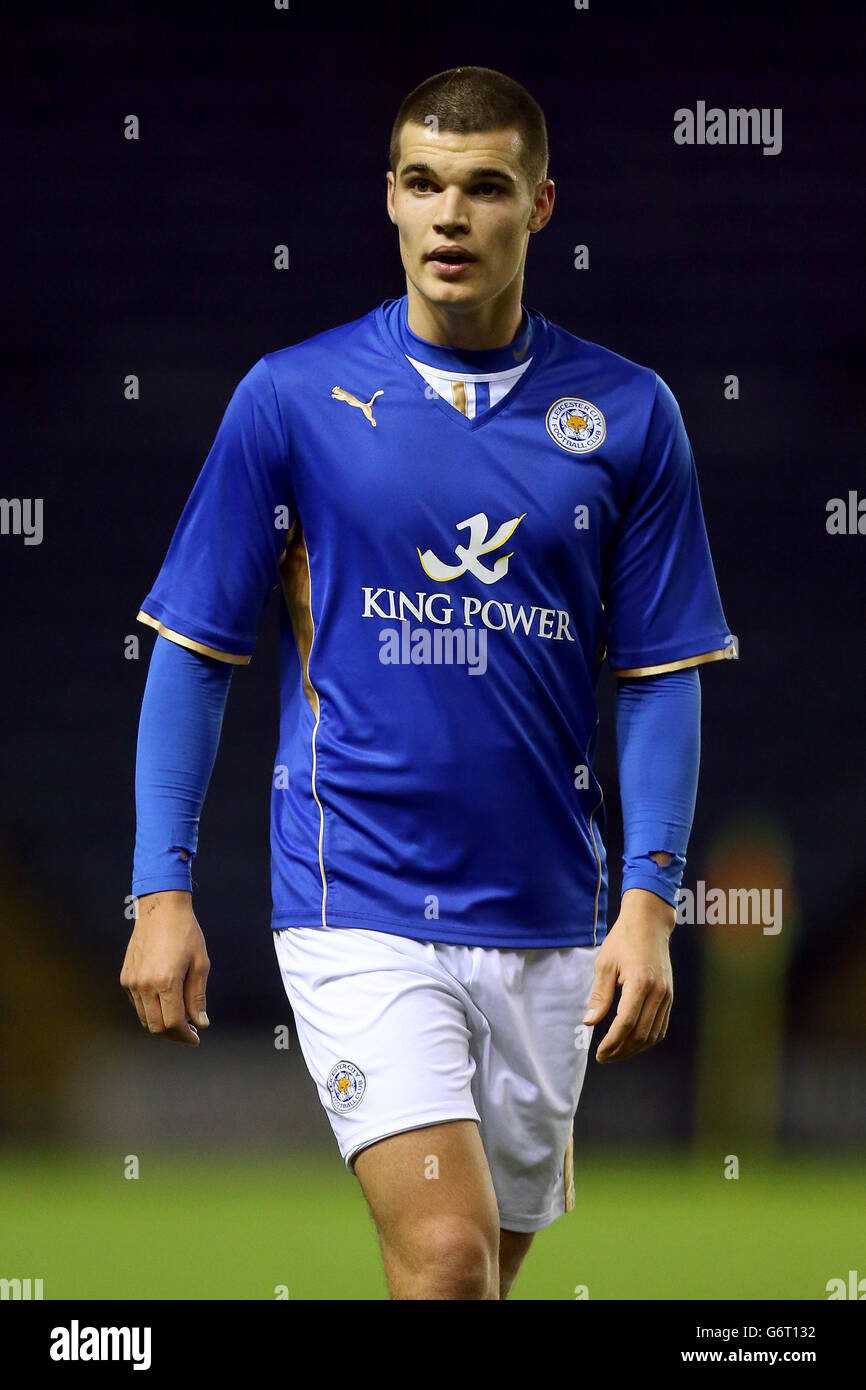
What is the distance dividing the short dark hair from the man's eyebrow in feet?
0.19

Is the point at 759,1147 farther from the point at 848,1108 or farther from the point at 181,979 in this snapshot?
the point at 181,979

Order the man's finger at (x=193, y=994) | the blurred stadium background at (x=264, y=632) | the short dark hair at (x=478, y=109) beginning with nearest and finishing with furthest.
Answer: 1. the man's finger at (x=193, y=994)
2. the short dark hair at (x=478, y=109)
3. the blurred stadium background at (x=264, y=632)

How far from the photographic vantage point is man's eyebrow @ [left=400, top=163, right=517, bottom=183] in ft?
9.22

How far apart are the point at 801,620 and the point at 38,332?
88.9 inches

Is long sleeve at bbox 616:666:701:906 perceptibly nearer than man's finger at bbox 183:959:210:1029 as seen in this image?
No

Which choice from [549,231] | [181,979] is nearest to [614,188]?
[549,231]

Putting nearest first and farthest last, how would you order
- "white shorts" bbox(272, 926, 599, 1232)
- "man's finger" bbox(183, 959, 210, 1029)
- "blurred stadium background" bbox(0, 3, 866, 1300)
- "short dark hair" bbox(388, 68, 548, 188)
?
"white shorts" bbox(272, 926, 599, 1232)
"man's finger" bbox(183, 959, 210, 1029)
"short dark hair" bbox(388, 68, 548, 188)
"blurred stadium background" bbox(0, 3, 866, 1300)

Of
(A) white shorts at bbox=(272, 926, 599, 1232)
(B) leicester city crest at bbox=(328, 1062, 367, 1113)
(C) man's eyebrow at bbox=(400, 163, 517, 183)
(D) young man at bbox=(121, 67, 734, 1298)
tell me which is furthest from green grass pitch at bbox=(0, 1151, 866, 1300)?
(C) man's eyebrow at bbox=(400, 163, 517, 183)

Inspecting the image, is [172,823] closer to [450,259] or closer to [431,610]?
[431,610]

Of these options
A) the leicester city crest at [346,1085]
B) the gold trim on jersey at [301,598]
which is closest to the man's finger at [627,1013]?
the leicester city crest at [346,1085]

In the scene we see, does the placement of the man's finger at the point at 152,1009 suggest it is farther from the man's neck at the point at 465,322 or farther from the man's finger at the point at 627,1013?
the man's neck at the point at 465,322

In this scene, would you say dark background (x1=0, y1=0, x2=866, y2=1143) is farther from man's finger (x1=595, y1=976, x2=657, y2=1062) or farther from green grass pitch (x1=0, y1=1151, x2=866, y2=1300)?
man's finger (x1=595, y1=976, x2=657, y2=1062)

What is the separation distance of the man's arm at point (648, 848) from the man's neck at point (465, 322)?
549mm

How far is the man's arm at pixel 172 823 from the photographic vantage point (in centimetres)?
A: 271
